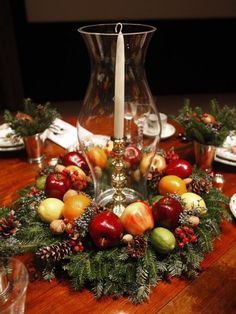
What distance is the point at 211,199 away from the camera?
2.46 ft

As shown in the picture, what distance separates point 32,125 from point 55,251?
0.45 metres

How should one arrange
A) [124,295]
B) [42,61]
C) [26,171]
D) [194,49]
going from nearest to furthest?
[124,295]
[26,171]
[42,61]
[194,49]

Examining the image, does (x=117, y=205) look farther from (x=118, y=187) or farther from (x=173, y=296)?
(x=173, y=296)

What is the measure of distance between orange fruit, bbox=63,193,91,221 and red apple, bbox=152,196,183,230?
0.14 meters

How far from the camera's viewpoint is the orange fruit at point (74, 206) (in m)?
0.66

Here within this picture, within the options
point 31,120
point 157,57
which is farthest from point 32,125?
point 157,57

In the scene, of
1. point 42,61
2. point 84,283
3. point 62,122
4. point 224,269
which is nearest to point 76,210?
point 84,283

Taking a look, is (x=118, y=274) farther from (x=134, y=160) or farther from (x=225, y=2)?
(x=225, y=2)

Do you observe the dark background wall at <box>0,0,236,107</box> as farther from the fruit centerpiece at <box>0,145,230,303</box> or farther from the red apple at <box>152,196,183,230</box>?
the red apple at <box>152,196,183,230</box>

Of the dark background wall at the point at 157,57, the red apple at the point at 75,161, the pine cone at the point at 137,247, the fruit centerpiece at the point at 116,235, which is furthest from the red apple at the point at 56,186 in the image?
the dark background wall at the point at 157,57

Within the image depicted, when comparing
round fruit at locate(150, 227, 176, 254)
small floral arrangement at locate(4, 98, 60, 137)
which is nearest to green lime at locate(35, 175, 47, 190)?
small floral arrangement at locate(4, 98, 60, 137)

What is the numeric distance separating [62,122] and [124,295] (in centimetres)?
78

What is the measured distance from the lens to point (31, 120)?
0.95m

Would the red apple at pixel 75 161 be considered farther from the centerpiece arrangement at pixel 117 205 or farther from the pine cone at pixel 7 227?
the pine cone at pixel 7 227
